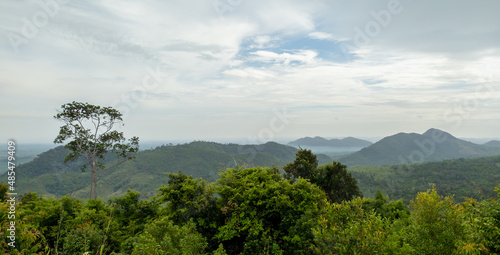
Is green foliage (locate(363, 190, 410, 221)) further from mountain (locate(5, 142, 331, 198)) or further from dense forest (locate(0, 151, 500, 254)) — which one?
mountain (locate(5, 142, 331, 198))

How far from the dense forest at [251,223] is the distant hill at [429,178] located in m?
71.6

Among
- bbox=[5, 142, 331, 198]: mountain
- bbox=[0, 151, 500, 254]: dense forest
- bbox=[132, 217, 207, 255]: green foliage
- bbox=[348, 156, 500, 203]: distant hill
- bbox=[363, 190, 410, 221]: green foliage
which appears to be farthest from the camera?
bbox=[5, 142, 331, 198]: mountain

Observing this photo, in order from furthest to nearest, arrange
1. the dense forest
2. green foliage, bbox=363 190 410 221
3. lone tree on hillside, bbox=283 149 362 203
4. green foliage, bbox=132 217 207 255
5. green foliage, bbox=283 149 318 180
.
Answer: green foliage, bbox=283 149 318 180 < lone tree on hillside, bbox=283 149 362 203 < green foliage, bbox=363 190 410 221 < green foliage, bbox=132 217 207 255 < the dense forest

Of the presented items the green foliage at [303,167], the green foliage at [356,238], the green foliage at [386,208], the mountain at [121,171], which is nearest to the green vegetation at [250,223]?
the green foliage at [356,238]

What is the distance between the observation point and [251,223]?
668 inches

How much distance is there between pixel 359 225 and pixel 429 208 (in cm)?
268

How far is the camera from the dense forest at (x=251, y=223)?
758 centimetres

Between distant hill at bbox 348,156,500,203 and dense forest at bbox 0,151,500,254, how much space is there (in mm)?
71649

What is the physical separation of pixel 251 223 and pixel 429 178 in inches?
4591

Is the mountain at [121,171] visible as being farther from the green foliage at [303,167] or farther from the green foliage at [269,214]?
the green foliage at [269,214]

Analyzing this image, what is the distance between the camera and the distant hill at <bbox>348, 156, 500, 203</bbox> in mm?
85500

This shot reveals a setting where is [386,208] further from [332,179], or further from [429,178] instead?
[429,178]

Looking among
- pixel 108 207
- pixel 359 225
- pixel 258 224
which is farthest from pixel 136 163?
pixel 359 225

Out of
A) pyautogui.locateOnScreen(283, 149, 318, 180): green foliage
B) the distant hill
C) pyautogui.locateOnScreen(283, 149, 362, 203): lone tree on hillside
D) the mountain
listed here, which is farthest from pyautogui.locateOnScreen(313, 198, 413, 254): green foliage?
the mountain
